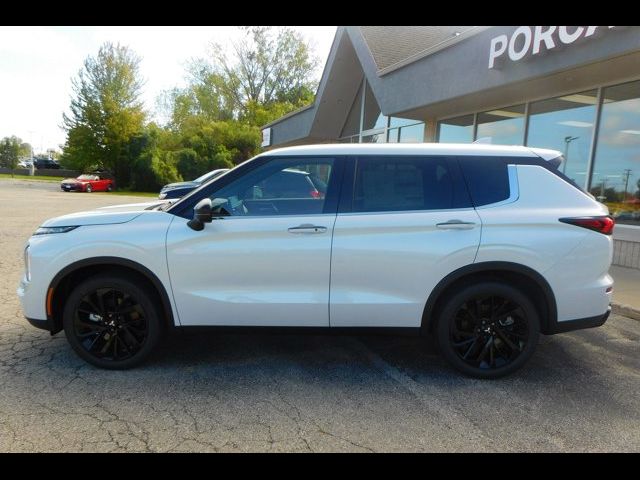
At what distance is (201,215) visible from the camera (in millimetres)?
3246

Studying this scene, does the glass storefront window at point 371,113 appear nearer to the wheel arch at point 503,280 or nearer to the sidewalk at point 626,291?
the sidewalk at point 626,291

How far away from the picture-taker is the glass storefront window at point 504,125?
380 inches

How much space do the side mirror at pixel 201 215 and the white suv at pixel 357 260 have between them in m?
0.01

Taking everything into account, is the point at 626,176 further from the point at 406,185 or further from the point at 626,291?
the point at 406,185

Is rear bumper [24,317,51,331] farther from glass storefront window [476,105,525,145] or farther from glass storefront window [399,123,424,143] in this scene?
glass storefront window [399,123,424,143]

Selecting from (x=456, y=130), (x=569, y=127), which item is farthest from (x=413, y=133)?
(x=569, y=127)

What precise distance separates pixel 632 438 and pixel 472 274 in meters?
1.42

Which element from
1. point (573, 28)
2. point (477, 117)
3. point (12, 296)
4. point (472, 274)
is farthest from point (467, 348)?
point (477, 117)

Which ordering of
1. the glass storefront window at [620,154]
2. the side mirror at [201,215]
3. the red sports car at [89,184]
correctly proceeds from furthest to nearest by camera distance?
1. the red sports car at [89,184]
2. the glass storefront window at [620,154]
3. the side mirror at [201,215]

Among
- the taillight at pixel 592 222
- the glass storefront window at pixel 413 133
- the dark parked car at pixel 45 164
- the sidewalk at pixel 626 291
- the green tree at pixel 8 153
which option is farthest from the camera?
the green tree at pixel 8 153

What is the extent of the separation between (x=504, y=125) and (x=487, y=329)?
26.3ft

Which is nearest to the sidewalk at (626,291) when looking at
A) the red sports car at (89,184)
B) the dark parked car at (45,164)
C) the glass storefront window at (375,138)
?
the glass storefront window at (375,138)

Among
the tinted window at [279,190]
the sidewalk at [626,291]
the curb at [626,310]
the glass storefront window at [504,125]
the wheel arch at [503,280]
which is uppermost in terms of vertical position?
the glass storefront window at [504,125]

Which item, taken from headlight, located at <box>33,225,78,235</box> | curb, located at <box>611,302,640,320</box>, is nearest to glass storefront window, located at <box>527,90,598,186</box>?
curb, located at <box>611,302,640,320</box>
